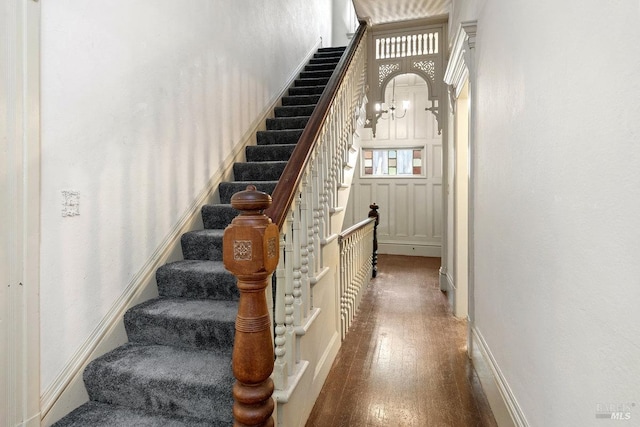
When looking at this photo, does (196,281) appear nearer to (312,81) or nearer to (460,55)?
(460,55)

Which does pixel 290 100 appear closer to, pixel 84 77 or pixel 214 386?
pixel 84 77

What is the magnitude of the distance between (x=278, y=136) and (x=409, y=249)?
14.2 ft

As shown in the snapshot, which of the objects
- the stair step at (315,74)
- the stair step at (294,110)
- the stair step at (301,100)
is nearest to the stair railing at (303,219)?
the stair step at (294,110)

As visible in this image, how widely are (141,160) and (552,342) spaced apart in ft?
7.11

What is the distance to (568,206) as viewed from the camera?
1017 millimetres

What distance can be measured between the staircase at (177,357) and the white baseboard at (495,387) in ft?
3.89

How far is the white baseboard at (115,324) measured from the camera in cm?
154

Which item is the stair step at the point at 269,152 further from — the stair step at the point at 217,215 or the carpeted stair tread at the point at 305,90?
the carpeted stair tread at the point at 305,90

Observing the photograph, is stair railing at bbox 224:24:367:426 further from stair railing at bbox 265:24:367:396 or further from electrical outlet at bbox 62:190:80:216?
electrical outlet at bbox 62:190:80:216

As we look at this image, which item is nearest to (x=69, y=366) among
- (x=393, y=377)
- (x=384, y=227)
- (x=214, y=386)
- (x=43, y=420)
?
(x=43, y=420)

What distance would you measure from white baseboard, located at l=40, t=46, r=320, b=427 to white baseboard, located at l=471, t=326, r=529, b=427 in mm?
1912

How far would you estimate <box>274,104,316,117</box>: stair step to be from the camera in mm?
3998

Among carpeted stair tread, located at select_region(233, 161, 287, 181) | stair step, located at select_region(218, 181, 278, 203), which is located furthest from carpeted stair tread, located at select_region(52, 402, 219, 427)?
carpeted stair tread, located at select_region(233, 161, 287, 181)

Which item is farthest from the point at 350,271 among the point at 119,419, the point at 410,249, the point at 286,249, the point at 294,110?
the point at 410,249
